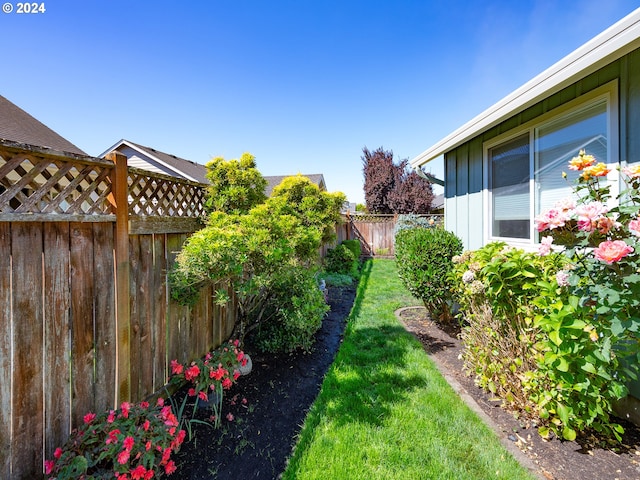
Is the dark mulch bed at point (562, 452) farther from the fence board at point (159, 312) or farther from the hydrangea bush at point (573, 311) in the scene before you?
the fence board at point (159, 312)

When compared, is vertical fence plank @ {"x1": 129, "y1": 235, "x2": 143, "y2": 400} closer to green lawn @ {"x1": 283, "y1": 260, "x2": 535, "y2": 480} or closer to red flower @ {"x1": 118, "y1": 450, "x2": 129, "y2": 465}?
red flower @ {"x1": 118, "y1": 450, "x2": 129, "y2": 465}

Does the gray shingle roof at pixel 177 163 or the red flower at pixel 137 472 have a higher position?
the gray shingle roof at pixel 177 163

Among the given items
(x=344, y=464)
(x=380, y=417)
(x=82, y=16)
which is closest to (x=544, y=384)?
(x=380, y=417)

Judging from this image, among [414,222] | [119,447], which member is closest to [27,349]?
[119,447]

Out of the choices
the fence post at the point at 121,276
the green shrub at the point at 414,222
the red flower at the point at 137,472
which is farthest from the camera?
the green shrub at the point at 414,222

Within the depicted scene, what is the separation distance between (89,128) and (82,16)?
4593mm

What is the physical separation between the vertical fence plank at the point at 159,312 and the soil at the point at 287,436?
551mm

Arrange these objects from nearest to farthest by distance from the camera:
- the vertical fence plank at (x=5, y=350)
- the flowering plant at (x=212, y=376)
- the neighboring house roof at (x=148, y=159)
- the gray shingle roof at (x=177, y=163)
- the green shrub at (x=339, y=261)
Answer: the vertical fence plank at (x=5, y=350)
the flowering plant at (x=212, y=376)
the green shrub at (x=339, y=261)
the neighboring house roof at (x=148, y=159)
the gray shingle roof at (x=177, y=163)

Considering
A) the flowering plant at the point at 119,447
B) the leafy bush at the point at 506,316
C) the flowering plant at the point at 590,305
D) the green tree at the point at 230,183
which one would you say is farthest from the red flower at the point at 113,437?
the leafy bush at the point at 506,316

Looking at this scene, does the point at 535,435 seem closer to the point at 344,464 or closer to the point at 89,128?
→ the point at 344,464

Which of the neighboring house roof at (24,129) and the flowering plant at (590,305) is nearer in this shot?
the flowering plant at (590,305)

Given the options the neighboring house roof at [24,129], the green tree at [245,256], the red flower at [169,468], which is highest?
the neighboring house roof at [24,129]

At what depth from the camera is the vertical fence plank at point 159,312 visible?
2.61 metres

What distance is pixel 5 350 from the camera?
58.5 inches
